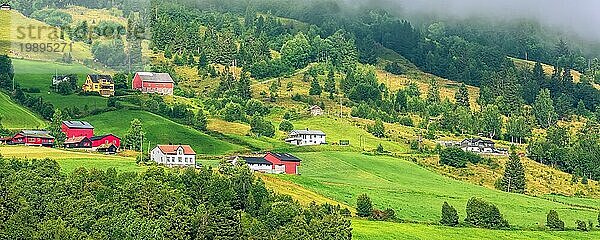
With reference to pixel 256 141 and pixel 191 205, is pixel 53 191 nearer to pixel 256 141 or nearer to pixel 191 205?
pixel 191 205

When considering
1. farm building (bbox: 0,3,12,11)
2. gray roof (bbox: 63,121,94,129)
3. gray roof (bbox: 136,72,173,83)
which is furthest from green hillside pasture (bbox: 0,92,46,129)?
gray roof (bbox: 136,72,173,83)

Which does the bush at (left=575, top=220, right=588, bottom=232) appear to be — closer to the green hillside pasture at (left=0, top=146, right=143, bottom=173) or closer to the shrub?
the shrub

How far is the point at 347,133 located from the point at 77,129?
5062 cm

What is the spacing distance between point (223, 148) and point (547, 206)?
43498 millimetres

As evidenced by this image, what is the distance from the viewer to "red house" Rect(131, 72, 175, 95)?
6088 inches

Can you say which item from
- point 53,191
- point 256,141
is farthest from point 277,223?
point 256,141

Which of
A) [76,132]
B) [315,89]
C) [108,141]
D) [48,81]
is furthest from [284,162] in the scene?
[315,89]

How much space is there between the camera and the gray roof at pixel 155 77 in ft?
514

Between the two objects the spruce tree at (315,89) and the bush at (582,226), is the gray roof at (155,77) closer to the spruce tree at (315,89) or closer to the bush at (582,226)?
the spruce tree at (315,89)

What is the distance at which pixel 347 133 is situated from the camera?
15188 centimetres

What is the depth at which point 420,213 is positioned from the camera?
95375 mm

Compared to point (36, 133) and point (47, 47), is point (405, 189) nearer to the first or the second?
point (47, 47)

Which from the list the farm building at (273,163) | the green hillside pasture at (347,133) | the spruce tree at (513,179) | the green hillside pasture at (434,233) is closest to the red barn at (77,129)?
the farm building at (273,163)

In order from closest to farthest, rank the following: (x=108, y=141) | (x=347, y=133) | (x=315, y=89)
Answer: (x=108, y=141), (x=347, y=133), (x=315, y=89)
